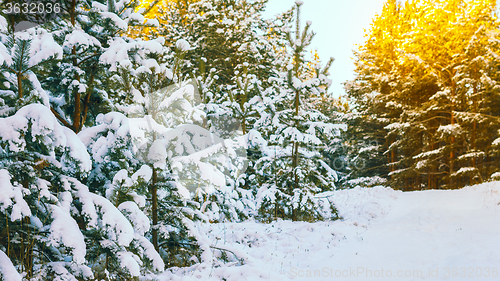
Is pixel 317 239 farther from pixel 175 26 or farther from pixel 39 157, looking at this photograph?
pixel 175 26

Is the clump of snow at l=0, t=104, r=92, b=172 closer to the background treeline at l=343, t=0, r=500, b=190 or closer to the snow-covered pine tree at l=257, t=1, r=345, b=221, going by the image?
the snow-covered pine tree at l=257, t=1, r=345, b=221

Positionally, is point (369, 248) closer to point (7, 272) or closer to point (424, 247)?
point (424, 247)

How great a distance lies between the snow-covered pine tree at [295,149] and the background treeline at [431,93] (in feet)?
31.8

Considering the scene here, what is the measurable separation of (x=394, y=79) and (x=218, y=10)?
1229 centimetres

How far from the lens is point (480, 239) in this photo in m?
5.92

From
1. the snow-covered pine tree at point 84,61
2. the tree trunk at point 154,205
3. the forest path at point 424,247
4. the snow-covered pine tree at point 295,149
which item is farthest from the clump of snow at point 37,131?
the snow-covered pine tree at point 295,149

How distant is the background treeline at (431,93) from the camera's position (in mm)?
13875

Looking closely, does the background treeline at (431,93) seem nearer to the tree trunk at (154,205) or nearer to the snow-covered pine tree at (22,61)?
the tree trunk at (154,205)

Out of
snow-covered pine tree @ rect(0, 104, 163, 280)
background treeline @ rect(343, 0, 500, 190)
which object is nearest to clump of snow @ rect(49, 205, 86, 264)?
snow-covered pine tree @ rect(0, 104, 163, 280)

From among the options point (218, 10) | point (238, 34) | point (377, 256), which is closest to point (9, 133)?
point (377, 256)

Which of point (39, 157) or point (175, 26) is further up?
point (175, 26)

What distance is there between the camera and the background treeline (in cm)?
1388

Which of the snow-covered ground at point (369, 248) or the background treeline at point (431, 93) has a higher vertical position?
the background treeline at point (431, 93)

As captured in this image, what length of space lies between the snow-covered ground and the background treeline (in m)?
6.57
